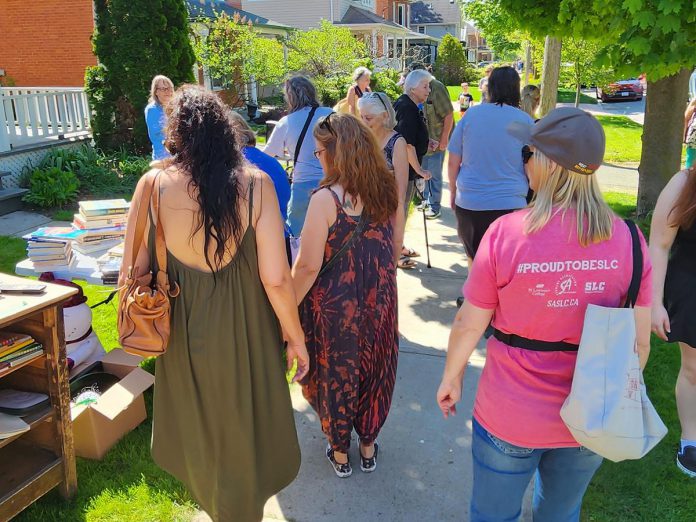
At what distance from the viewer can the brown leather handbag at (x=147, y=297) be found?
2219 millimetres

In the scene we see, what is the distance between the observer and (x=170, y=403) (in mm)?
2512

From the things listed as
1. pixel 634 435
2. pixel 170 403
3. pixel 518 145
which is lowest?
pixel 170 403

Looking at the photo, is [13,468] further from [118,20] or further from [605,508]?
[118,20]

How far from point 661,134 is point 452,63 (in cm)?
3608

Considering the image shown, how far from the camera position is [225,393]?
94.9 inches

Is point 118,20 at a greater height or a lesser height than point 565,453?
greater

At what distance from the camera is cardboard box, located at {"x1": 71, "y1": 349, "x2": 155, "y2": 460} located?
10.9ft

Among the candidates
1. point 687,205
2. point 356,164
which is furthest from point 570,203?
point 687,205

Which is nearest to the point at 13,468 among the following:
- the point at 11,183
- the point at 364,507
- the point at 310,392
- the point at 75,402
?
the point at 75,402

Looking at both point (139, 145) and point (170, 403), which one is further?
point (139, 145)

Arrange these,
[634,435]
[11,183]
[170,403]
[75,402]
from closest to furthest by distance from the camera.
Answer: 1. [634,435]
2. [170,403]
3. [75,402]
4. [11,183]

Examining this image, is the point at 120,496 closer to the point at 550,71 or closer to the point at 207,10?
the point at 550,71

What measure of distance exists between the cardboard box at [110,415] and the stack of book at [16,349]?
2.22 feet

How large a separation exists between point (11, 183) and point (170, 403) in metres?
8.46
